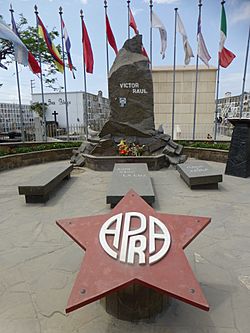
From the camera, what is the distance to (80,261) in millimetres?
2881

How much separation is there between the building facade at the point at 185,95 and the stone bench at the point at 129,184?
1131cm

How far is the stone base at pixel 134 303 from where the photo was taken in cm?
195

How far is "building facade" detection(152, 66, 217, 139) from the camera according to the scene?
16.6 meters

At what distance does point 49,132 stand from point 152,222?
1373 centimetres

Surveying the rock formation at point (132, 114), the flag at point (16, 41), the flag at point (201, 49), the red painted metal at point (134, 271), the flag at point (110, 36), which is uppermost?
the flag at point (110, 36)

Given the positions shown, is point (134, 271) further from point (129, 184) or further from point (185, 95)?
point (185, 95)

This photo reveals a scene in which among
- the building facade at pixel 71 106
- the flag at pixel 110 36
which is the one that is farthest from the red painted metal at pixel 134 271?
the building facade at pixel 71 106

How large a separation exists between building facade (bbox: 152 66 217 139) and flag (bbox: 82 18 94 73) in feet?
23.0

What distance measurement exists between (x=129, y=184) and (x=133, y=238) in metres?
2.81

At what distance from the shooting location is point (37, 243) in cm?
330

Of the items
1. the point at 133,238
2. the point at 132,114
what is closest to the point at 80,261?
the point at 133,238

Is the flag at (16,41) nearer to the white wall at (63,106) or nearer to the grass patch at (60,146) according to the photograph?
the grass patch at (60,146)

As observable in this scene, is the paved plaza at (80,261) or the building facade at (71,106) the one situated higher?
the building facade at (71,106)

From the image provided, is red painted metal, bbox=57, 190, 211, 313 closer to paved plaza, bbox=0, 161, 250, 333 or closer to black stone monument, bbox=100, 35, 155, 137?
paved plaza, bbox=0, 161, 250, 333
